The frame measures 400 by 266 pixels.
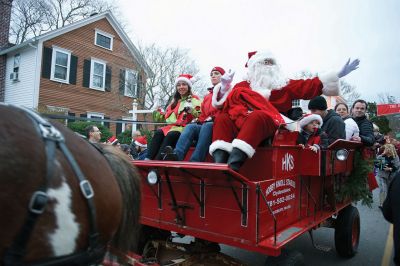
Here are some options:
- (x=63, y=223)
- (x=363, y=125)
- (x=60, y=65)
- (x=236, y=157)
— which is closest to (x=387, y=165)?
(x=363, y=125)

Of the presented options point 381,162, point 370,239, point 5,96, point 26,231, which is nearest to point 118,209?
point 26,231

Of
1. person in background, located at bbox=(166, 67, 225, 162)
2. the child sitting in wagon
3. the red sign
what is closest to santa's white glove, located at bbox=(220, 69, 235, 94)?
person in background, located at bbox=(166, 67, 225, 162)

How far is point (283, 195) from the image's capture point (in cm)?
314

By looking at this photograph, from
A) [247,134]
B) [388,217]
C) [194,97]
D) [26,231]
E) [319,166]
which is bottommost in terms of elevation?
[388,217]

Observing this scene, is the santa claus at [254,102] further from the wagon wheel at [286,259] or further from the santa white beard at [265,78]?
the wagon wheel at [286,259]

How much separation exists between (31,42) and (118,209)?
54.2 ft

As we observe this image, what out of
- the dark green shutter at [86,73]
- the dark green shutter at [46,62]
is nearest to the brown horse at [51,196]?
the dark green shutter at [46,62]

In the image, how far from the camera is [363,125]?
18.1 feet

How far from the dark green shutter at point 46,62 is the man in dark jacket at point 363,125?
48.0ft

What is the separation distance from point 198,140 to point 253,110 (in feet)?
2.37

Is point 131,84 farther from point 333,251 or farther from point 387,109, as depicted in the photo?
→ point 387,109

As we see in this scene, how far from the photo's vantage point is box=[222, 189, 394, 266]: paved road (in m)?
4.54

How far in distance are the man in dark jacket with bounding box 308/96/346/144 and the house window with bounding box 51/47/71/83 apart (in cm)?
1451

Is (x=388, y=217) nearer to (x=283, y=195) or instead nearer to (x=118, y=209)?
(x=283, y=195)
